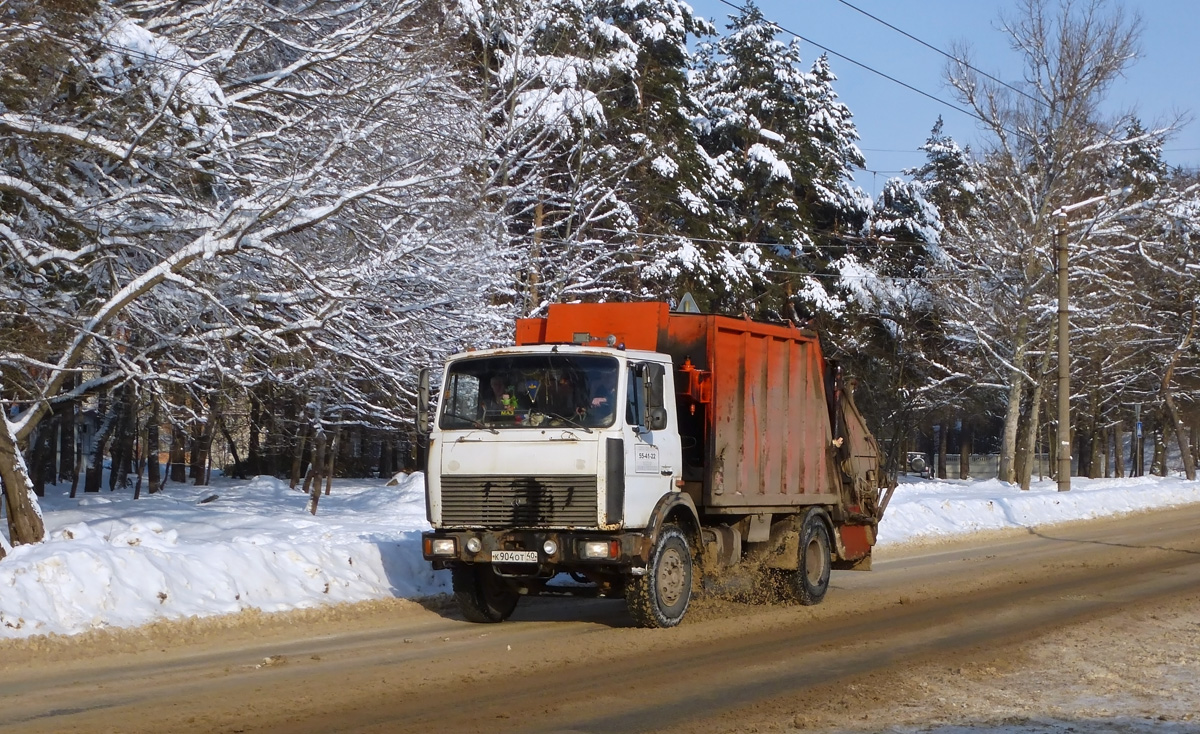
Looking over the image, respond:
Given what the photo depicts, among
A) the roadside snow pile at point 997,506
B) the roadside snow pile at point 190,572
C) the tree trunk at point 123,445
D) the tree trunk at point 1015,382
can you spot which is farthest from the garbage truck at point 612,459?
the tree trunk at point 1015,382

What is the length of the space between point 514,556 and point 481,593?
3.98 feet

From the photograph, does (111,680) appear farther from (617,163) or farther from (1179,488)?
(1179,488)

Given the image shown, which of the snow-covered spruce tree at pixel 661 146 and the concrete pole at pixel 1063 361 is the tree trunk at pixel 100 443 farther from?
the concrete pole at pixel 1063 361

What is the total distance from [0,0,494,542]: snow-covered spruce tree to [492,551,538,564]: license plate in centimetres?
466

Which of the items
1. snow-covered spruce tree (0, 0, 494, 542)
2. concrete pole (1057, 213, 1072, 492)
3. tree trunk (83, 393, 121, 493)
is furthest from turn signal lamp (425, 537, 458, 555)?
concrete pole (1057, 213, 1072, 492)

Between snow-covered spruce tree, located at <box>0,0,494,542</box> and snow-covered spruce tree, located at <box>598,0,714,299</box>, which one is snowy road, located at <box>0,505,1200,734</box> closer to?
snow-covered spruce tree, located at <box>0,0,494,542</box>

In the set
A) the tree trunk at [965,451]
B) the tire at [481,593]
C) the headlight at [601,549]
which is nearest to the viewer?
the headlight at [601,549]

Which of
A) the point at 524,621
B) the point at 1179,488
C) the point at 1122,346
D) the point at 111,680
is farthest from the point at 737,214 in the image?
the point at 111,680

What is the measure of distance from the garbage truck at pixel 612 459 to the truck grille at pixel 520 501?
0.01m

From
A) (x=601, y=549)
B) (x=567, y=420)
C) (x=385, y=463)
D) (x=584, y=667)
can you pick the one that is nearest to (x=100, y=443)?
(x=385, y=463)

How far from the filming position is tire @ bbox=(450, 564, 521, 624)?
11.8 meters

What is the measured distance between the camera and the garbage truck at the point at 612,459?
10875 mm

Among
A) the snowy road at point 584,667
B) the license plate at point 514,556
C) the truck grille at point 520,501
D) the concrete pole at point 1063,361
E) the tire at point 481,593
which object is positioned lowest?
the snowy road at point 584,667

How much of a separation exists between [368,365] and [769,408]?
751cm
